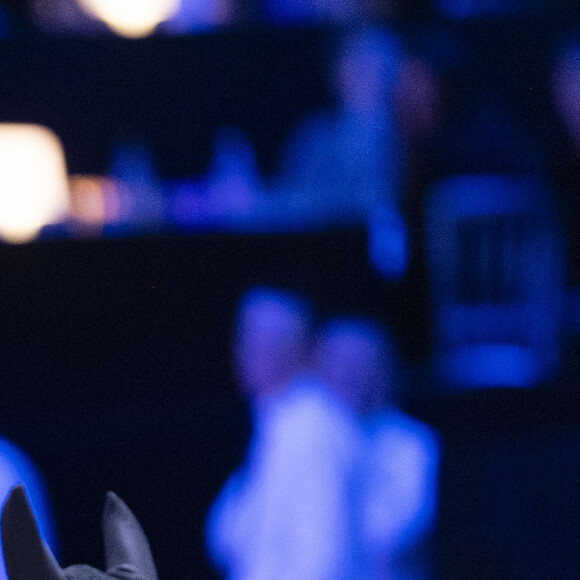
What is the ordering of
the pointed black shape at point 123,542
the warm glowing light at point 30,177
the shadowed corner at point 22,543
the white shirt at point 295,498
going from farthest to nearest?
the warm glowing light at point 30,177 < the white shirt at point 295,498 < the pointed black shape at point 123,542 < the shadowed corner at point 22,543

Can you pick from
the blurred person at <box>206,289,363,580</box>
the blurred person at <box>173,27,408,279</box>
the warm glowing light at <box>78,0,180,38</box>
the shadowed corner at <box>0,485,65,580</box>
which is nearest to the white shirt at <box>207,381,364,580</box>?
the blurred person at <box>206,289,363,580</box>

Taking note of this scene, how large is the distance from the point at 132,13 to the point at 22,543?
102 centimetres

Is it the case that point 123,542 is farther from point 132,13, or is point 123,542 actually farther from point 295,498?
point 132,13

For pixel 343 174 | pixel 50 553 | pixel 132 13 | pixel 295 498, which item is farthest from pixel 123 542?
pixel 132 13

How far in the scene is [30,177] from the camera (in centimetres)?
129

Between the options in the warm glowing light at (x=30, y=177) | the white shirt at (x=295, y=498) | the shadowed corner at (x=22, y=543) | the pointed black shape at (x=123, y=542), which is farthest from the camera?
the warm glowing light at (x=30, y=177)

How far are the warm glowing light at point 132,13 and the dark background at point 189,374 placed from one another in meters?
0.04

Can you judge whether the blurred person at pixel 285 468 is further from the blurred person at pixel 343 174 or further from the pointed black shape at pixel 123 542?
the pointed black shape at pixel 123 542

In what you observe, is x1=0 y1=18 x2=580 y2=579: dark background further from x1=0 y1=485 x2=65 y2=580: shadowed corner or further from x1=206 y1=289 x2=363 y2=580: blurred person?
x1=0 y1=485 x2=65 y2=580: shadowed corner

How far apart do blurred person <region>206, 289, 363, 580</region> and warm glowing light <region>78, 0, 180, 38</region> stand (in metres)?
0.57

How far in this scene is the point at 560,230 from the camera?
3.93ft

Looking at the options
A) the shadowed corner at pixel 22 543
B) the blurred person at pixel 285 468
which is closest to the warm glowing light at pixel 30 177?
the blurred person at pixel 285 468

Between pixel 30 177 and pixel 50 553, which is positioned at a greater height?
pixel 30 177

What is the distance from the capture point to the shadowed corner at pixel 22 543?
508 millimetres
